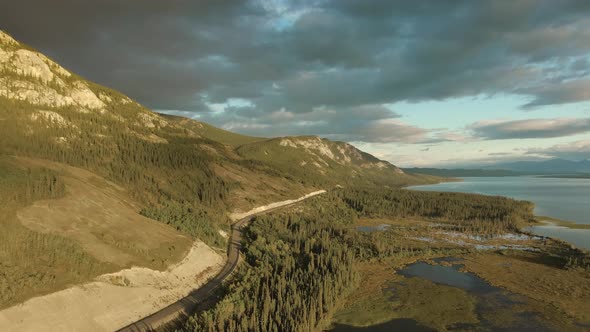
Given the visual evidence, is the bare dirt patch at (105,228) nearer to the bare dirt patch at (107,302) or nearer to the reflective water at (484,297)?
the bare dirt patch at (107,302)

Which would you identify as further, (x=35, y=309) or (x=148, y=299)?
(x=148, y=299)

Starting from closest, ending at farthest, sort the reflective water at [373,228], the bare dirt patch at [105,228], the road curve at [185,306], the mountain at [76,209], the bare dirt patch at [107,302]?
the bare dirt patch at [107,302] → the road curve at [185,306] → the mountain at [76,209] → the bare dirt patch at [105,228] → the reflective water at [373,228]

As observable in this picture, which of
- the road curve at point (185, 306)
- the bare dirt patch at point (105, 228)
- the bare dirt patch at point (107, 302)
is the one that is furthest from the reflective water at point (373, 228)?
the bare dirt patch at point (107, 302)

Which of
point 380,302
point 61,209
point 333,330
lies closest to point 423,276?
point 380,302

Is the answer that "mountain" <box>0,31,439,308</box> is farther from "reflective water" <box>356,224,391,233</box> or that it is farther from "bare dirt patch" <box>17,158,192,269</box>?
"reflective water" <box>356,224,391,233</box>

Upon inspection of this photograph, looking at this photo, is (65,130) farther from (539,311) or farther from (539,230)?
(539,230)

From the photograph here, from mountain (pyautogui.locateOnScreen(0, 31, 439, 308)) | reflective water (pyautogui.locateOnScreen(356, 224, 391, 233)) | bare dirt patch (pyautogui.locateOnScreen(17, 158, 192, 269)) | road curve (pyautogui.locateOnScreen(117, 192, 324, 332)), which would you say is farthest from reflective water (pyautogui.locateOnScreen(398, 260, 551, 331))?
bare dirt patch (pyautogui.locateOnScreen(17, 158, 192, 269))

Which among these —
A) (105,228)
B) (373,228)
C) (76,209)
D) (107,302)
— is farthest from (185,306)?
(373,228)

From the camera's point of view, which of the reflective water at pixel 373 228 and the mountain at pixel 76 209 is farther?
the reflective water at pixel 373 228

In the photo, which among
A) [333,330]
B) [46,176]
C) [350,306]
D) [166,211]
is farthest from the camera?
[166,211]

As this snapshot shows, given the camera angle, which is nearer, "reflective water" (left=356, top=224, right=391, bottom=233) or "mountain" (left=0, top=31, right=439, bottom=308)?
"mountain" (left=0, top=31, right=439, bottom=308)

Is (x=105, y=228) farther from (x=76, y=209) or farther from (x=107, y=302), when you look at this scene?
(x=107, y=302)
